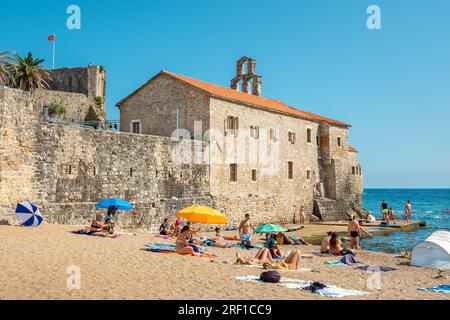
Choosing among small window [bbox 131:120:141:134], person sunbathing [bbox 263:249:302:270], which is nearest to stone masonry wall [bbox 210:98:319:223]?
small window [bbox 131:120:141:134]

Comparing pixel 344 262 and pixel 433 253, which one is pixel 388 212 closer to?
pixel 433 253

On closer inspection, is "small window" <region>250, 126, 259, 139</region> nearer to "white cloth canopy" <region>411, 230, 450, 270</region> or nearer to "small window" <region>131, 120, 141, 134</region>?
"small window" <region>131, 120, 141, 134</region>

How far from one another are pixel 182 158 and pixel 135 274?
15024 millimetres

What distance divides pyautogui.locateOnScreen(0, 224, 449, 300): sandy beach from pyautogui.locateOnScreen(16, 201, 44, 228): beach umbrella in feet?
1.24

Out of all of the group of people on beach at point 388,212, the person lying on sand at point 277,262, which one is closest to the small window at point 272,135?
the group of people on beach at point 388,212

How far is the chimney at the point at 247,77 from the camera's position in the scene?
3884cm

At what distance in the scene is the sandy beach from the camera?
8.34m

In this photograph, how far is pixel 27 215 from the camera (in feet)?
49.5

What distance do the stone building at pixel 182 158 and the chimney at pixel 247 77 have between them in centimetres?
9

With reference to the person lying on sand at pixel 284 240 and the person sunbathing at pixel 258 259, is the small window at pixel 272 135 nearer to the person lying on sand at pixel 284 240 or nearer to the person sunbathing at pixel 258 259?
the person lying on sand at pixel 284 240

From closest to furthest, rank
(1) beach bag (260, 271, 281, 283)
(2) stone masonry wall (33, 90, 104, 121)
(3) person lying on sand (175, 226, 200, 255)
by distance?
(1) beach bag (260, 271, 281, 283) → (3) person lying on sand (175, 226, 200, 255) → (2) stone masonry wall (33, 90, 104, 121)
